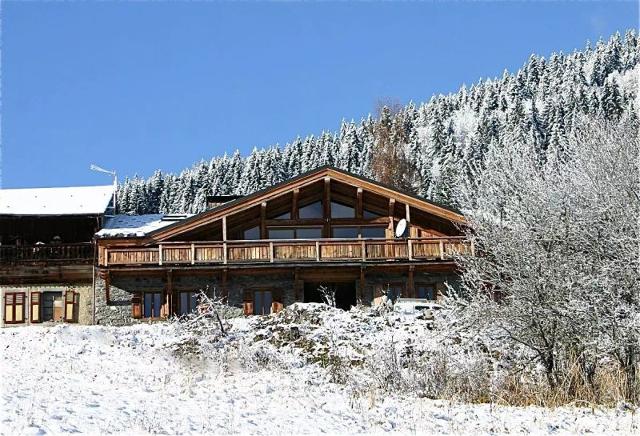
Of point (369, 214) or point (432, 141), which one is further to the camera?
point (432, 141)

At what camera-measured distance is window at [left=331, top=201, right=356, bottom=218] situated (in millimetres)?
35406

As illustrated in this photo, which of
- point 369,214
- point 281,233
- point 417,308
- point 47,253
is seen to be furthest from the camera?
point 47,253

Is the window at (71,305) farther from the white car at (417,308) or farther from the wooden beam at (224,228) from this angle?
the white car at (417,308)

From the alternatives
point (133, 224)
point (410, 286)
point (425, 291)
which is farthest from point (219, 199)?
point (425, 291)

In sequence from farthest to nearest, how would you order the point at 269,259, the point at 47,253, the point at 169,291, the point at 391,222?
1. the point at 47,253
2. the point at 391,222
3. the point at 169,291
4. the point at 269,259

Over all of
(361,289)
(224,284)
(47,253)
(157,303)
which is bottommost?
(157,303)

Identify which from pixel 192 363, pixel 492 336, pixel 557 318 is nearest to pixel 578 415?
pixel 557 318

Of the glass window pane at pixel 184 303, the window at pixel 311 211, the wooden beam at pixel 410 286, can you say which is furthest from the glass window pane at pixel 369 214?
the glass window pane at pixel 184 303

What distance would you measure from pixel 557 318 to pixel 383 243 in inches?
675

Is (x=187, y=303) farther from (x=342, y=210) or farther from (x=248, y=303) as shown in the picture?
(x=342, y=210)

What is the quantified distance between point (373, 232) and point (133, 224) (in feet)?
37.0

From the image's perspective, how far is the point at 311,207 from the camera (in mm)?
35500

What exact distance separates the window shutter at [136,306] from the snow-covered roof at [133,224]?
114 inches

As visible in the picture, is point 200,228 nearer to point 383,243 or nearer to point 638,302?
point 383,243
